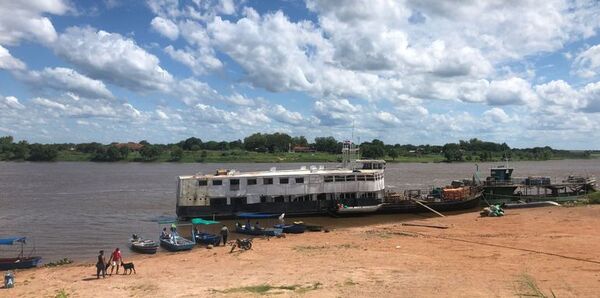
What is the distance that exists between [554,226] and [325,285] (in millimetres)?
24183

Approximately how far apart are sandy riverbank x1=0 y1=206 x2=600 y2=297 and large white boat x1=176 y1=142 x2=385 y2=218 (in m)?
10.0

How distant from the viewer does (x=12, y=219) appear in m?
51.5

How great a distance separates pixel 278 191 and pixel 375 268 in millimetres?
23879

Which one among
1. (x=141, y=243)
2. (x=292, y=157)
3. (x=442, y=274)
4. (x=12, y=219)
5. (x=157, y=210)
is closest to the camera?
(x=442, y=274)

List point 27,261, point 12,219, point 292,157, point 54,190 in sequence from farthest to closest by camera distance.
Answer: point 292,157 < point 54,190 < point 12,219 < point 27,261

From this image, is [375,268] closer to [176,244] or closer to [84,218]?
[176,244]

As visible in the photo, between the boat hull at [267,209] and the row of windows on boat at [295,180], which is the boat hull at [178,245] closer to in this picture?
the boat hull at [267,209]

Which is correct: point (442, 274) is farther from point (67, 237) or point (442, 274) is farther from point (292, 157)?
point (292, 157)

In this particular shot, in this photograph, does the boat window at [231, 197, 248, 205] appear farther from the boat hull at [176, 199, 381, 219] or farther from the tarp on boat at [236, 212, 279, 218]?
the tarp on boat at [236, 212, 279, 218]

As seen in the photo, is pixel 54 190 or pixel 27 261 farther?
pixel 54 190

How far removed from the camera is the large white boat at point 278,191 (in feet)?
153

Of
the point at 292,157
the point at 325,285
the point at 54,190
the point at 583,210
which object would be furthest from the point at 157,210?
the point at 292,157

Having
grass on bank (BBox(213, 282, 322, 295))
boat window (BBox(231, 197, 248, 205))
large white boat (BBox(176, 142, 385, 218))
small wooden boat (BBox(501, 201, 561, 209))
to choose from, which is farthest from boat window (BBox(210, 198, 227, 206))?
small wooden boat (BBox(501, 201, 561, 209))

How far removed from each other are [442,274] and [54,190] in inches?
2945
